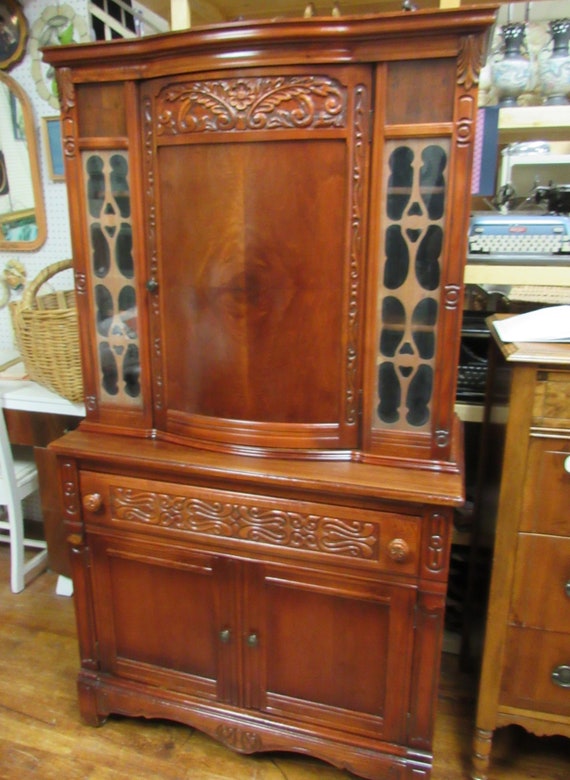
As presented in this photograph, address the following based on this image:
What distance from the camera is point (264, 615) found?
1.44m

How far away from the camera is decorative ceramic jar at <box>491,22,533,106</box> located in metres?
1.54

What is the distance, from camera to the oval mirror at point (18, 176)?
84.0 inches

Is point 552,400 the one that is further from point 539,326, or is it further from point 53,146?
point 53,146

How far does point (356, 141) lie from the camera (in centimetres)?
118

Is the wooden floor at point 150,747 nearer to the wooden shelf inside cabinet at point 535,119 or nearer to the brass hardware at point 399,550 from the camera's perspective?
the brass hardware at point 399,550

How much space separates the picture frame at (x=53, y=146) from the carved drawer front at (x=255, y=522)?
1.25 m

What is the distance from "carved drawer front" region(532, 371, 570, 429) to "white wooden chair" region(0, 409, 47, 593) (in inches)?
66.4

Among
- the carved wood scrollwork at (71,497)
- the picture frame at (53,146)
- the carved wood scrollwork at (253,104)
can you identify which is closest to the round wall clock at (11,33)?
the picture frame at (53,146)

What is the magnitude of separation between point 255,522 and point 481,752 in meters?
0.81

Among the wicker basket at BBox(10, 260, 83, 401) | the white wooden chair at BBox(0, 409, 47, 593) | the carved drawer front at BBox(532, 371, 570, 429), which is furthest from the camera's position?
the white wooden chair at BBox(0, 409, 47, 593)

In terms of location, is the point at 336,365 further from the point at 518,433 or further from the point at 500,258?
the point at 500,258

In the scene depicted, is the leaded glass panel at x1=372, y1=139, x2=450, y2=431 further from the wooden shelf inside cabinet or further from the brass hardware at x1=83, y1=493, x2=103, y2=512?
the brass hardware at x1=83, y1=493, x2=103, y2=512

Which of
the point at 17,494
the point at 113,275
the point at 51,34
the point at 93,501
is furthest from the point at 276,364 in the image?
the point at 51,34

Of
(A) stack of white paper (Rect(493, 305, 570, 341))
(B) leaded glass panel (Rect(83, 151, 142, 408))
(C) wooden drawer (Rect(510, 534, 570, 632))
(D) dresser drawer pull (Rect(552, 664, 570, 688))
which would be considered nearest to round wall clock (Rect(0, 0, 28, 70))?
(B) leaded glass panel (Rect(83, 151, 142, 408))
